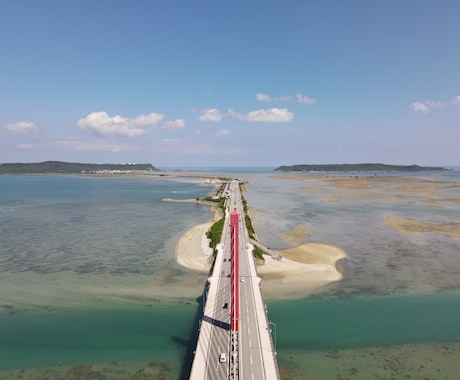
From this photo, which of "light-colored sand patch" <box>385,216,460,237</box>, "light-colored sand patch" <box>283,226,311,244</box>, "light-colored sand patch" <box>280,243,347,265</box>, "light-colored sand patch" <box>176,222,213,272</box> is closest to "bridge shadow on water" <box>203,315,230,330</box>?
"light-colored sand patch" <box>176,222,213,272</box>

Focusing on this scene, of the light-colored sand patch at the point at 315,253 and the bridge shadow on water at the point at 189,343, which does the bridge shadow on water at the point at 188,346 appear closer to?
the bridge shadow on water at the point at 189,343

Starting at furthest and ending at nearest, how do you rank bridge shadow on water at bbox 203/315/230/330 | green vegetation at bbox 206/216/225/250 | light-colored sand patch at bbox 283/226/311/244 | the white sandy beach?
1. light-colored sand patch at bbox 283/226/311/244
2. green vegetation at bbox 206/216/225/250
3. the white sandy beach
4. bridge shadow on water at bbox 203/315/230/330

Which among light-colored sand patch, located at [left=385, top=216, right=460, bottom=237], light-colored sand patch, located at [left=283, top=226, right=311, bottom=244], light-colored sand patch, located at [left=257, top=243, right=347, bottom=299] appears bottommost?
light-colored sand patch, located at [left=257, top=243, right=347, bottom=299]

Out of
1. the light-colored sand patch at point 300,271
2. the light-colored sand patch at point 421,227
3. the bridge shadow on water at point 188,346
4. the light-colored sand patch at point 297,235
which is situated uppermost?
the light-colored sand patch at point 421,227

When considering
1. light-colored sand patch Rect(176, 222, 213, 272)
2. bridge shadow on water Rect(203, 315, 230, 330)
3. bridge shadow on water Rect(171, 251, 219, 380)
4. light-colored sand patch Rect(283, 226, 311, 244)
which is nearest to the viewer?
bridge shadow on water Rect(171, 251, 219, 380)

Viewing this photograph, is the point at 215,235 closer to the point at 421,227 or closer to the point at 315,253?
the point at 315,253

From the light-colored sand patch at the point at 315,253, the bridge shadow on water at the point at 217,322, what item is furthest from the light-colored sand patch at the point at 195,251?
the bridge shadow on water at the point at 217,322

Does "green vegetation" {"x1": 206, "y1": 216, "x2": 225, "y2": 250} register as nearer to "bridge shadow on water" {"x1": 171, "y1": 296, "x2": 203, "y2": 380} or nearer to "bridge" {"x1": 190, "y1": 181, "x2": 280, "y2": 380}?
"bridge" {"x1": 190, "y1": 181, "x2": 280, "y2": 380}

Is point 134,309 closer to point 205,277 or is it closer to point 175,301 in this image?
point 175,301

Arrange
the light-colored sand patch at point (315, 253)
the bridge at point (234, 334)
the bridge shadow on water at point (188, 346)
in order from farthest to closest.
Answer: the light-colored sand patch at point (315, 253), the bridge shadow on water at point (188, 346), the bridge at point (234, 334)
